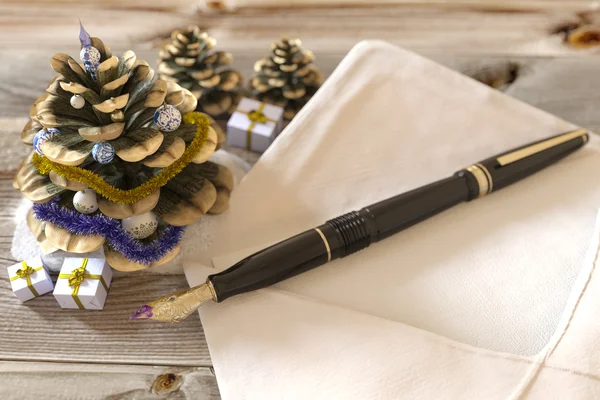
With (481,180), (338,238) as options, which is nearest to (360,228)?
(338,238)

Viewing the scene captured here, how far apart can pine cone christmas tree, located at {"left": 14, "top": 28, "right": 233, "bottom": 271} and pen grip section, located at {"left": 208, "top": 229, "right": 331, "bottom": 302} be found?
6 centimetres

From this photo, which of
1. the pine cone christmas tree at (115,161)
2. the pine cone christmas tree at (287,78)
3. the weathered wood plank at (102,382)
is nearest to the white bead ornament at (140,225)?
the pine cone christmas tree at (115,161)

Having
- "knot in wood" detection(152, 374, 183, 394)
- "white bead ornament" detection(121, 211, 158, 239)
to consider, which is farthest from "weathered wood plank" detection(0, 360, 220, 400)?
"white bead ornament" detection(121, 211, 158, 239)

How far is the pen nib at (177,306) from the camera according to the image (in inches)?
19.4

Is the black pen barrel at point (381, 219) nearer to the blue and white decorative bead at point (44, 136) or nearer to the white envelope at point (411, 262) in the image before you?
the white envelope at point (411, 262)

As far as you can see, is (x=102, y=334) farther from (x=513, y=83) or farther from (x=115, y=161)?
(x=513, y=83)

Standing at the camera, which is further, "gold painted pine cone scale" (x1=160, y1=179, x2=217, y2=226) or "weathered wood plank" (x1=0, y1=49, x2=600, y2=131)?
"weathered wood plank" (x1=0, y1=49, x2=600, y2=131)

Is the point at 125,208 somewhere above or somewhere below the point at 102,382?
above

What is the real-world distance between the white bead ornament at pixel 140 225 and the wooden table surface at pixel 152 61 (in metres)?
0.05

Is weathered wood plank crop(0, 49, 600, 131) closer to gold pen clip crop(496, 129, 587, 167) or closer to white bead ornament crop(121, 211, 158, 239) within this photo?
gold pen clip crop(496, 129, 587, 167)

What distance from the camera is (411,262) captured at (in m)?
0.53

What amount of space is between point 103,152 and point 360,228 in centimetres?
22

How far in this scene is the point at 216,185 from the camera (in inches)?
21.6

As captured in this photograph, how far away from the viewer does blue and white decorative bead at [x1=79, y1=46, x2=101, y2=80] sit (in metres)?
0.46
